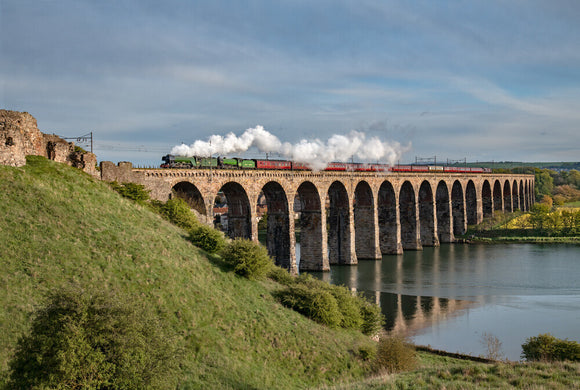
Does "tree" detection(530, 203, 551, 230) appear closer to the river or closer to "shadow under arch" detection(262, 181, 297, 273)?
the river

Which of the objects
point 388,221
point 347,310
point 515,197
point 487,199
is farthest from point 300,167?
point 515,197

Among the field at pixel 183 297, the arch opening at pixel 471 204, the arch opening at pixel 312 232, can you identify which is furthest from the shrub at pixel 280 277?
the arch opening at pixel 471 204

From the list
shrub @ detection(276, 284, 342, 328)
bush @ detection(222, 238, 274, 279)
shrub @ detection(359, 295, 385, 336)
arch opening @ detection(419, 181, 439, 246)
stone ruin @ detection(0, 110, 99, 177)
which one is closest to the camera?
stone ruin @ detection(0, 110, 99, 177)

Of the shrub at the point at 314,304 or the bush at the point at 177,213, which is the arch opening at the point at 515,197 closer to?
the bush at the point at 177,213

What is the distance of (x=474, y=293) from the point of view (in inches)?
1789

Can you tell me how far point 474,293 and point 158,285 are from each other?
32.3m

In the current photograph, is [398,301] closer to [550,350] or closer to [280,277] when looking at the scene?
[280,277]

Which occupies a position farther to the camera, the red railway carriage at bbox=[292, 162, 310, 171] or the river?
the red railway carriage at bbox=[292, 162, 310, 171]

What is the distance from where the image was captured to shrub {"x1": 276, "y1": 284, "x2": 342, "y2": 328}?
26.6 metres

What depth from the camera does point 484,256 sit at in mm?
67750

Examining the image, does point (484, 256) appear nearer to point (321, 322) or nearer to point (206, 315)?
point (321, 322)

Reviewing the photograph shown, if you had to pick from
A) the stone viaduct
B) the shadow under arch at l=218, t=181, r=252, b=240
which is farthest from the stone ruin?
the shadow under arch at l=218, t=181, r=252, b=240

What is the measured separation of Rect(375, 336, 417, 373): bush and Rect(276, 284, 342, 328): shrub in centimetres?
310

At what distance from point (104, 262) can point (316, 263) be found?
3506 cm
